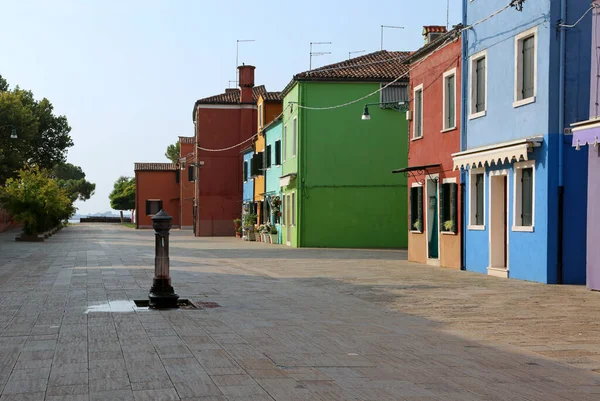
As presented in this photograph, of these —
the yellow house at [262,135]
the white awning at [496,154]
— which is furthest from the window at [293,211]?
the white awning at [496,154]

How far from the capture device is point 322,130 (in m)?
36.2

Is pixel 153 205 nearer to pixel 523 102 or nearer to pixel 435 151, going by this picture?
pixel 435 151

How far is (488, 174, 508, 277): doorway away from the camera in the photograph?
2002cm

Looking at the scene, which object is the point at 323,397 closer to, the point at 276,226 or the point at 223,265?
the point at 223,265

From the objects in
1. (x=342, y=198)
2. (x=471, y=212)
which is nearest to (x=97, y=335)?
(x=471, y=212)

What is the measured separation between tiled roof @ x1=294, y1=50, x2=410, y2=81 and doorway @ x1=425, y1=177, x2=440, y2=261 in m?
11.1

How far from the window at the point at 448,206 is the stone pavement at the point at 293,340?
4.74 meters

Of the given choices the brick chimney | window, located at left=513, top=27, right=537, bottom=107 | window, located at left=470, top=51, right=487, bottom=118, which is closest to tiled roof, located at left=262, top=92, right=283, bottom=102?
the brick chimney

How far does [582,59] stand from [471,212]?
5.41 meters

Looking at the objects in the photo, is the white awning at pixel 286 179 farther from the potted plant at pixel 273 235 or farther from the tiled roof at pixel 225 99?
the tiled roof at pixel 225 99

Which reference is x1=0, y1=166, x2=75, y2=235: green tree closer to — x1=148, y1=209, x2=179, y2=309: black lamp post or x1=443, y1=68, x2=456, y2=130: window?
x1=443, y1=68, x2=456, y2=130: window

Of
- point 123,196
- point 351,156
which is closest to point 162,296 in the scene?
point 351,156

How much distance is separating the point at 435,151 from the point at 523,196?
572cm

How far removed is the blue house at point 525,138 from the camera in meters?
17.1
